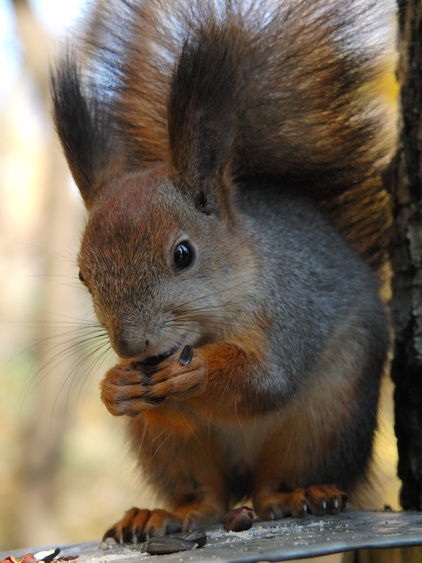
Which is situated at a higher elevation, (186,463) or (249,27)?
(249,27)

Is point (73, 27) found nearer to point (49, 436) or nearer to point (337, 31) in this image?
point (337, 31)

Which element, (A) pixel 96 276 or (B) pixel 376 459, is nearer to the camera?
(A) pixel 96 276

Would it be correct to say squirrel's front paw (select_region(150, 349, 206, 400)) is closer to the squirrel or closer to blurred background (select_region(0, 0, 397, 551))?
the squirrel

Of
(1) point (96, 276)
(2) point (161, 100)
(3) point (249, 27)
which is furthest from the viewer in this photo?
(2) point (161, 100)

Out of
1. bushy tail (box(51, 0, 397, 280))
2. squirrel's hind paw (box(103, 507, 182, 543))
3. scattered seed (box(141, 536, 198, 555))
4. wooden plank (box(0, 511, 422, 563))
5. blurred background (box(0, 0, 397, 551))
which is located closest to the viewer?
wooden plank (box(0, 511, 422, 563))

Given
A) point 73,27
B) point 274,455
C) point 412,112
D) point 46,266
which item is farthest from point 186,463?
point 46,266

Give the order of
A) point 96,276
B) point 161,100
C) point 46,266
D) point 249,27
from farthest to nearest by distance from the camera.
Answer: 1. point 46,266
2. point 161,100
3. point 249,27
4. point 96,276

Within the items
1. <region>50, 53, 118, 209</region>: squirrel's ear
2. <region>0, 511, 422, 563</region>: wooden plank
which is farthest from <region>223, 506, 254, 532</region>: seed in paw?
<region>50, 53, 118, 209</region>: squirrel's ear
